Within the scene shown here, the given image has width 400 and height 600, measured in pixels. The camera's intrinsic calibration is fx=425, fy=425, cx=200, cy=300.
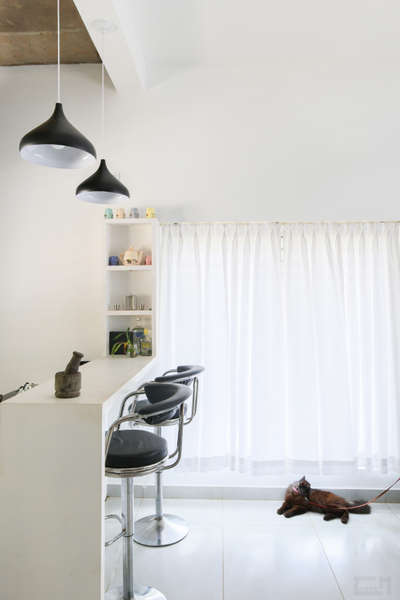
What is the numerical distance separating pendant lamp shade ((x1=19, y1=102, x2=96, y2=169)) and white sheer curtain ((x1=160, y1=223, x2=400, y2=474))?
1145 millimetres

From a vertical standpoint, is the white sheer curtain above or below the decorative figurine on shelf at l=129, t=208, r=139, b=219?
below

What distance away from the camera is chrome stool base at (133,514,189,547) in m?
2.48

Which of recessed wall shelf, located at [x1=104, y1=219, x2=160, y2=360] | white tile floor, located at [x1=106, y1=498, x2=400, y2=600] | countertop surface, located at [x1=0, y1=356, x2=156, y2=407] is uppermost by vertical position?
recessed wall shelf, located at [x1=104, y1=219, x2=160, y2=360]

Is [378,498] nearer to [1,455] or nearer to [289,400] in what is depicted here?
[289,400]

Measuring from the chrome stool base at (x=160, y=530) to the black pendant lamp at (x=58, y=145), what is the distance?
7.00 feet

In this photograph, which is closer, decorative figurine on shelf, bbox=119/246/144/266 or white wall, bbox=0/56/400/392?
decorative figurine on shelf, bbox=119/246/144/266

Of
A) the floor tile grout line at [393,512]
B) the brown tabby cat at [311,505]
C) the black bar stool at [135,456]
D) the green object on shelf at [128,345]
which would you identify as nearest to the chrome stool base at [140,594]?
the black bar stool at [135,456]

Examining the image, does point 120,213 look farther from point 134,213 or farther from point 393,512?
point 393,512

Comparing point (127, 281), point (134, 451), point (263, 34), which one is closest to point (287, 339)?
point (127, 281)

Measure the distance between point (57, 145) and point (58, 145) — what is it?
0.01m

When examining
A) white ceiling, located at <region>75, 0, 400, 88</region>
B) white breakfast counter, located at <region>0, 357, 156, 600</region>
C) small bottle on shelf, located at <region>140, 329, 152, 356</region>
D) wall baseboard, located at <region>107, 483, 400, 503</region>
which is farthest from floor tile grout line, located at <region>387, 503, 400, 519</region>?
white ceiling, located at <region>75, 0, 400, 88</region>

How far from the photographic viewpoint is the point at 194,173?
3168 millimetres

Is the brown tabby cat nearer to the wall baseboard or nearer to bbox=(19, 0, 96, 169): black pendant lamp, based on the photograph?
the wall baseboard

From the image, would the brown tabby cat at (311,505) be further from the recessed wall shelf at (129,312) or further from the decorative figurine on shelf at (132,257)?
the decorative figurine on shelf at (132,257)
